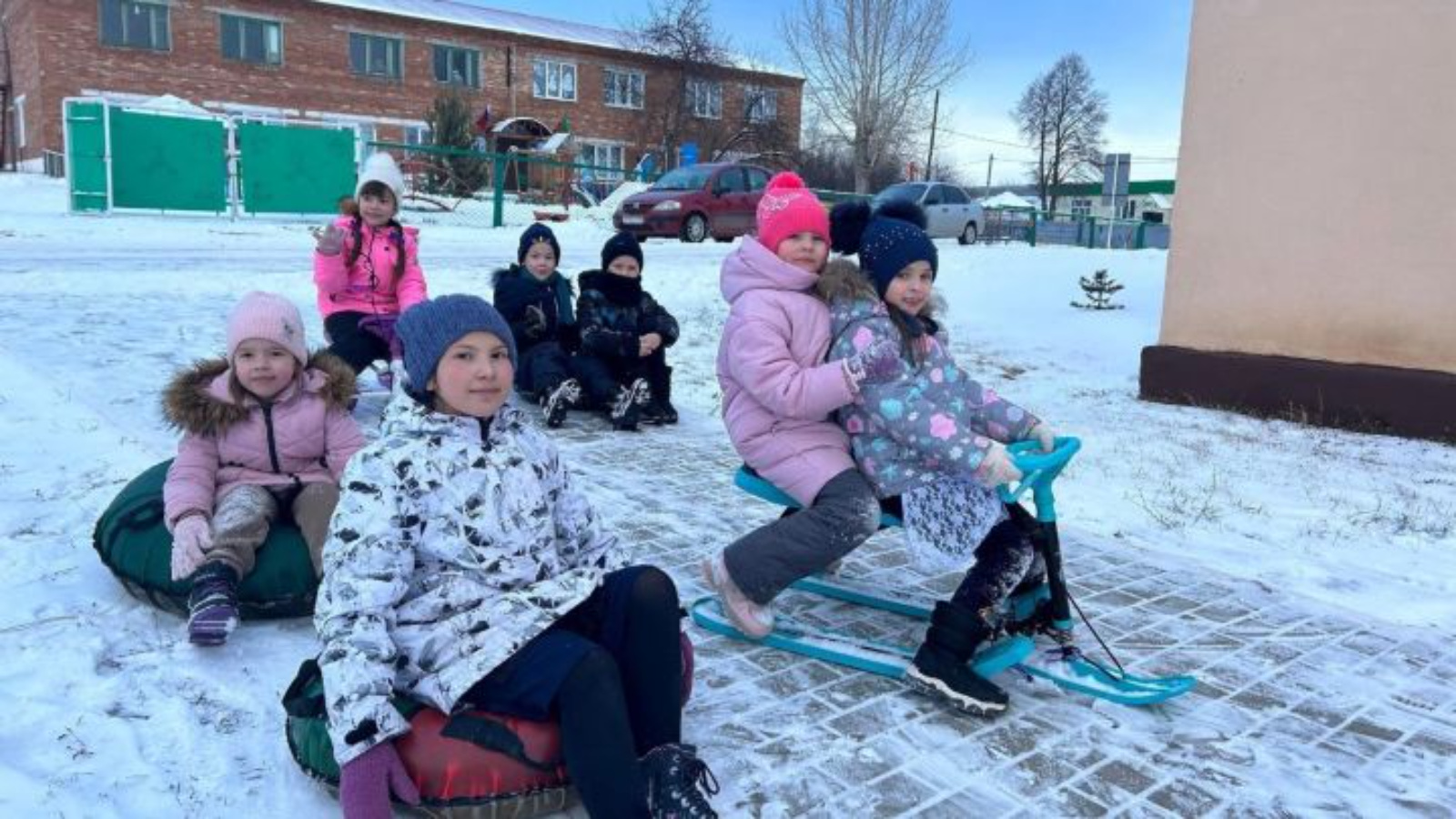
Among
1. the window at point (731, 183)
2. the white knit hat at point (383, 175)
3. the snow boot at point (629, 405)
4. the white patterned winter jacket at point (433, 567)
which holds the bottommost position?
the snow boot at point (629, 405)

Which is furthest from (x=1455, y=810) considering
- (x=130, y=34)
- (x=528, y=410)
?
(x=130, y=34)

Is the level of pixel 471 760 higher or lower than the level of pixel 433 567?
lower

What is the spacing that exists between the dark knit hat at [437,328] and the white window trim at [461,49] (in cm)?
3588

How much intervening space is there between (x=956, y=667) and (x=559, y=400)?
4.19 meters

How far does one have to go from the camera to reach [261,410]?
3.96 metres

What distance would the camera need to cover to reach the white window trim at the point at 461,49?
35781mm

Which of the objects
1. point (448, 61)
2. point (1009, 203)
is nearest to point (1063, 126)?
point (1009, 203)

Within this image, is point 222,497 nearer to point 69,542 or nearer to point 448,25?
point 69,542

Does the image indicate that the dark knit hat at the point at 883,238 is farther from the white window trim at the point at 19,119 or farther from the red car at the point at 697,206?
the white window trim at the point at 19,119

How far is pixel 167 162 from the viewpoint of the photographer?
18.9 metres

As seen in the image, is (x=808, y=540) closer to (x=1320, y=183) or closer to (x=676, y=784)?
(x=676, y=784)

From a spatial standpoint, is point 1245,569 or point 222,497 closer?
point 222,497

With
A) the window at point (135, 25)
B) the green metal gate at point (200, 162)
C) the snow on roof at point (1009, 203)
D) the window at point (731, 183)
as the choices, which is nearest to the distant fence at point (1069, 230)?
the snow on roof at point (1009, 203)

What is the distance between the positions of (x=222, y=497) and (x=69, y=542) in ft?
3.03
